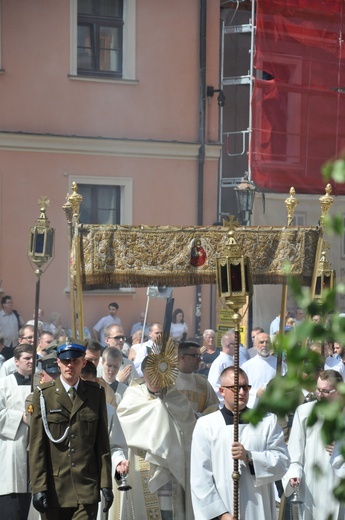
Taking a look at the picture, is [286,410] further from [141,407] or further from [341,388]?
[141,407]

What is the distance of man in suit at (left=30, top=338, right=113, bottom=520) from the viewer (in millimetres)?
7676

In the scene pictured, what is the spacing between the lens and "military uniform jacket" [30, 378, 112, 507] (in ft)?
25.2

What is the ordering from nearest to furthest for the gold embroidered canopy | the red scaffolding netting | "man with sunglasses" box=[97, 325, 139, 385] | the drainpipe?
1. the gold embroidered canopy
2. "man with sunglasses" box=[97, 325, 139, 385]
3. the drainpipe
4. the red scaffolding netting

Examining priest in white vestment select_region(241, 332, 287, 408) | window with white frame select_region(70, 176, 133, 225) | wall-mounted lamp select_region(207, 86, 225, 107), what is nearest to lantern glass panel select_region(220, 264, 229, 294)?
priest in white vestment select_region(241, 332, 287, 408)

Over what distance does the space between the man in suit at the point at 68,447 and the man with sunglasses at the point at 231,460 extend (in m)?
0.59

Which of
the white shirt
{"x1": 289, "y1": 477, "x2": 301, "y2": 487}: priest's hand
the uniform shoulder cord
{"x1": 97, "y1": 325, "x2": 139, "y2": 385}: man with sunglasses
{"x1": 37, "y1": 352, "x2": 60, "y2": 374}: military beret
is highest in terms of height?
{"x1": 37, "y1": 352, "x2": 60, "y2": 374}: military beret

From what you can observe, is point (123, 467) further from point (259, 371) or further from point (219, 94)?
point (219, 94)

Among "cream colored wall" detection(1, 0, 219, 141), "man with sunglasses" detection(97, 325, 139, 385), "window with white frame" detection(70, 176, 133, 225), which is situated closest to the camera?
"man with sunglasses" detection(97, 325, 139, 385)

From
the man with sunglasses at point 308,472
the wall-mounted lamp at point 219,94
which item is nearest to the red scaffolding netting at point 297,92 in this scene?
the wall-mounted lamp at point 219,94

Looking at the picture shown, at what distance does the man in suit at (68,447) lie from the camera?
302 inches

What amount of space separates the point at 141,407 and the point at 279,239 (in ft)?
6.16

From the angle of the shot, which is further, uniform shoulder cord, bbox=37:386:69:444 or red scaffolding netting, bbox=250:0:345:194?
red scaffolding netting, bbox=250:0:345:194

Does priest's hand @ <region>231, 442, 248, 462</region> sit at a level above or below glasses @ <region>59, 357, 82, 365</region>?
below

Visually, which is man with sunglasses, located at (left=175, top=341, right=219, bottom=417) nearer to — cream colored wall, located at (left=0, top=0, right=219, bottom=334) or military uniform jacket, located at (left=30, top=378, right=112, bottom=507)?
military uniform jacket, located at (left=30, top=378, right=112, bottom=507)
